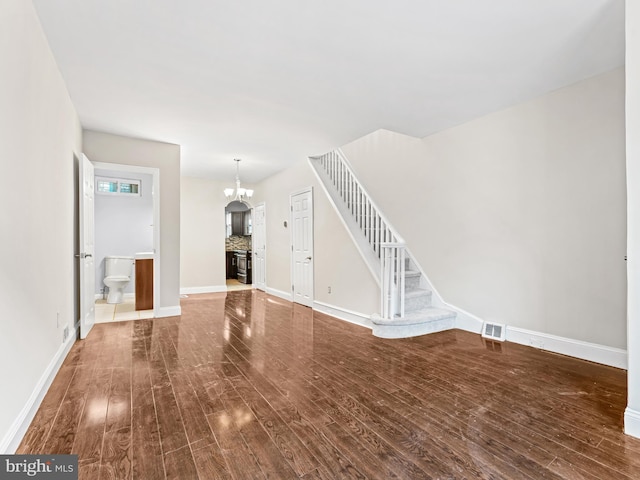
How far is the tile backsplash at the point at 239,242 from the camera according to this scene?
34.9ft

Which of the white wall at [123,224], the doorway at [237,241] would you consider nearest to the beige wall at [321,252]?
the doorway at [237,241]

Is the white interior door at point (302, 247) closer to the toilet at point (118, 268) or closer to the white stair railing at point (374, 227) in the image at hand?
the white stair railing at point (374, 227)

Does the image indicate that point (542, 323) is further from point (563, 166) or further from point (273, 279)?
point (273, 279)

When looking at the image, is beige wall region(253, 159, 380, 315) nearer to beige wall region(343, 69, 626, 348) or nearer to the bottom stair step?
the bottom stair step

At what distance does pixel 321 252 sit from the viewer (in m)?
5.70

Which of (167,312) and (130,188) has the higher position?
(130,188)

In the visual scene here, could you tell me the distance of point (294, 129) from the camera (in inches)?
176

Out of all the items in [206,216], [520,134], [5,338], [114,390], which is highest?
[520,134]

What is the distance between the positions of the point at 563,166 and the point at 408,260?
2.38m

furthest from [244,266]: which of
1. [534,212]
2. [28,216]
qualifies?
[534,212]

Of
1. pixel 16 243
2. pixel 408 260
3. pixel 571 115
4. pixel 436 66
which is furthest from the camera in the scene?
pixel 408 260

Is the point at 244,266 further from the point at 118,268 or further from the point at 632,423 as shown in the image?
the point at 632,423

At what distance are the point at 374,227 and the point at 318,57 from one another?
3.08 metres

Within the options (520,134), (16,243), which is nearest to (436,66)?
(520,134)
